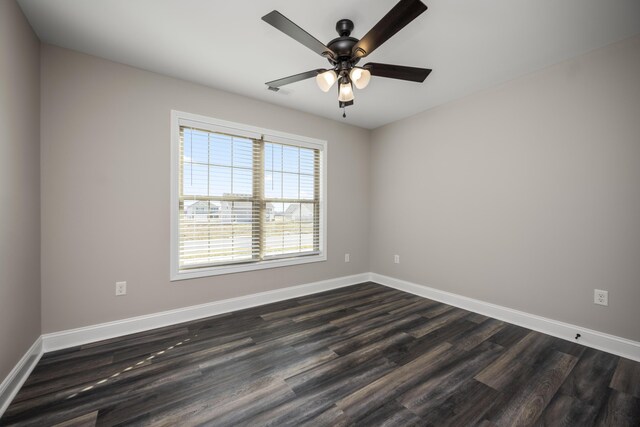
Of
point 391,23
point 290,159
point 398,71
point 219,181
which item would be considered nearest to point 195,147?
point 219,181

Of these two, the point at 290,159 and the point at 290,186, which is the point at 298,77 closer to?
the point at 290,159

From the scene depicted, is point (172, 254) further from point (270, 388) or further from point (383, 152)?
point (383, 152)

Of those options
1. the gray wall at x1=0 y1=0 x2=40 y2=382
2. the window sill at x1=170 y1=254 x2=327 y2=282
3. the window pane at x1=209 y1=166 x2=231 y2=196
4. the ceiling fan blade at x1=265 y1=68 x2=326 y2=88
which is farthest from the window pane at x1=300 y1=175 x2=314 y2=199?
the gray wall at x1=0 y1=0 x2=40 y2=382

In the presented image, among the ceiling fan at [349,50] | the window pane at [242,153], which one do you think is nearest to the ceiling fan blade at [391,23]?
the ceiling fan at [349,50]

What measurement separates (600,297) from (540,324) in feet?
1.79

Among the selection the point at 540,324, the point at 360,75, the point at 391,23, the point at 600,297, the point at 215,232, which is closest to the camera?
the point at 391,23

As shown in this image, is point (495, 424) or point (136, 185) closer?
point (495, 424)

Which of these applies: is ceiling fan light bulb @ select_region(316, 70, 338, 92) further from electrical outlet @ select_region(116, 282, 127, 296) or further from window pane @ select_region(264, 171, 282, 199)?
electrical outlet @ select_region(116, 282, 127, 296)

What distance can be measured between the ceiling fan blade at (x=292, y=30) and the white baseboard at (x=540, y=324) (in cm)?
305

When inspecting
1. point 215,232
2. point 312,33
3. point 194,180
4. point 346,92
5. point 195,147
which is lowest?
point 215,232

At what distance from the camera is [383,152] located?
4281mm

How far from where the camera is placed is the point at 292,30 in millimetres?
1588

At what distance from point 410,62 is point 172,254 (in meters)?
3.02

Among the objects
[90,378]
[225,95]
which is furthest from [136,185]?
[90,378]
